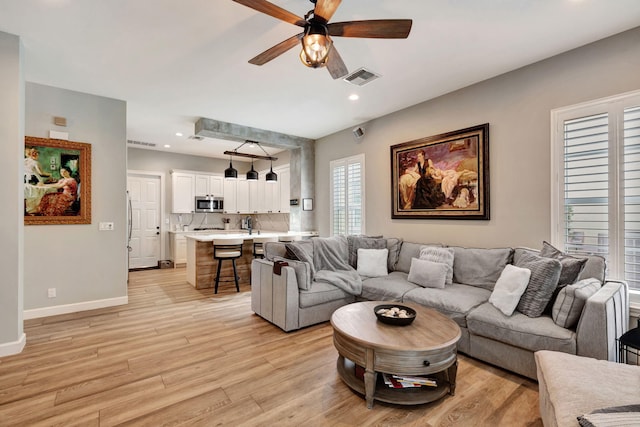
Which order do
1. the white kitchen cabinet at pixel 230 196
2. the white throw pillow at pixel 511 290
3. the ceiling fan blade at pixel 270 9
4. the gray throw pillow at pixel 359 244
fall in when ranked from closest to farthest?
the ceiling fan blade at pixel 270 9, the white throw pillow at pixel 511 290, the gray throw pillow at pixel 359 244, the white kitchen cabinet at pixel 230 196

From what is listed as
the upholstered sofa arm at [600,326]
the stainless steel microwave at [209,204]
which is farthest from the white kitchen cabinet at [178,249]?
the upholstered sofa arm at [600,326]

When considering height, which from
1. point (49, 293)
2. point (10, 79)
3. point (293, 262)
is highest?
point (10, 79)

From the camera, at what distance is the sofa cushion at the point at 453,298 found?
Answer: 271cm

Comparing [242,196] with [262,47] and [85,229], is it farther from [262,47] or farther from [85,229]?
[262,47]

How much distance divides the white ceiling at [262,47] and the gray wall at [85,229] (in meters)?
0.25

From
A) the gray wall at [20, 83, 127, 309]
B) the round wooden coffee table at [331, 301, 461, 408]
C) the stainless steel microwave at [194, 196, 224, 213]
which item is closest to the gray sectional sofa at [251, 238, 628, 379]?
the round wooden coffee table at [331, 301, 461, 408]

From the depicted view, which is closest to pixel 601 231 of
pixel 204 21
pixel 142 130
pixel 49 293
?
pixel 204 21

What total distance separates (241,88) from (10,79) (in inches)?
85.1

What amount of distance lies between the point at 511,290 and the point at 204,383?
8.73 ft

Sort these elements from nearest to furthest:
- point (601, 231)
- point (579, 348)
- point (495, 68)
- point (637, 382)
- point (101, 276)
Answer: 1. point (637, 382)
2. point (579, 348)
3. point (601, 231)
4. point (495, 68)
5. point (101, 276)

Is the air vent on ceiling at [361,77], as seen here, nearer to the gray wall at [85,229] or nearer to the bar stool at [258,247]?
the bar stool at [258,247]

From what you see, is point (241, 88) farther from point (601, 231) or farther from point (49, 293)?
point (601, 231)

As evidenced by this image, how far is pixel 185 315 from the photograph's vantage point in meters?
3.84

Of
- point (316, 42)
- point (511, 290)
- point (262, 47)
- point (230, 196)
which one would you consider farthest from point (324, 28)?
point (230, 196)
